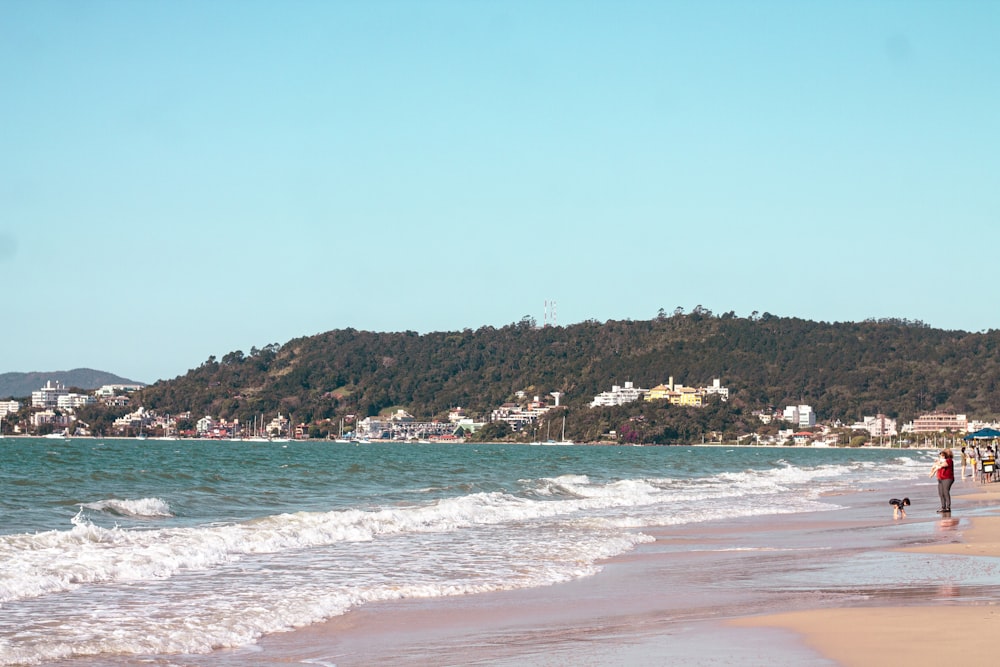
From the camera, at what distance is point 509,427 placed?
177500 millimetres

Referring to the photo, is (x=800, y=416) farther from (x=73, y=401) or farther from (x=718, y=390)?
(x=73, y=401)

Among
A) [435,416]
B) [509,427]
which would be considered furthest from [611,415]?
[435,416]

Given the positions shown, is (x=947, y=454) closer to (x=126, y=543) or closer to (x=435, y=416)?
(x=126, y=543)

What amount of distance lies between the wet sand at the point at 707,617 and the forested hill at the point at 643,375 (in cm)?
16350

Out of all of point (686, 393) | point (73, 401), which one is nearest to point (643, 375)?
point (686, 393)

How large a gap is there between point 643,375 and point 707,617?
183 metres

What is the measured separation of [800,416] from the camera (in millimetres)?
180000

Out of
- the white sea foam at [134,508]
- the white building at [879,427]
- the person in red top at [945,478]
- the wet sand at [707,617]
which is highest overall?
the white building at [879,427]

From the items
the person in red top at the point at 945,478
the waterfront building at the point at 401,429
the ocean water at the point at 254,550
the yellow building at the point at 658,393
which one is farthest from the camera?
the yellow building at the point at 658,393

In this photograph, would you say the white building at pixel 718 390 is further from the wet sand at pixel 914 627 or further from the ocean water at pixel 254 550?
the wet sand at pixel 914 627

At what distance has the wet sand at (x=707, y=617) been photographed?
8477 millimetres

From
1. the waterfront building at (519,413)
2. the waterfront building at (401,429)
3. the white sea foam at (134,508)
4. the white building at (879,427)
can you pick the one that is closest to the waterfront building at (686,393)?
the waterfront building at (519,413)

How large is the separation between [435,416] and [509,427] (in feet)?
47.8

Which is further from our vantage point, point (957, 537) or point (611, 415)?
point (611, 415)
